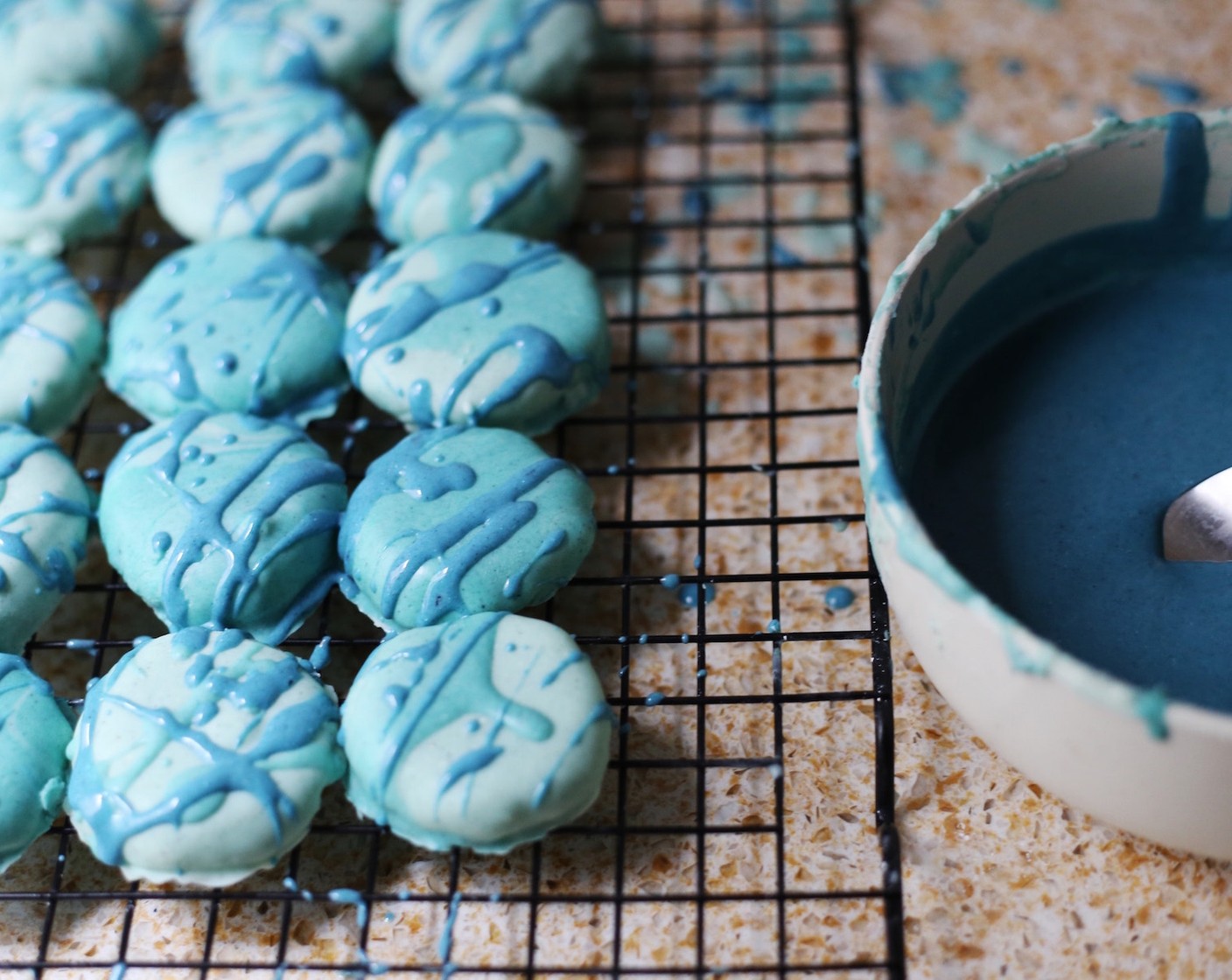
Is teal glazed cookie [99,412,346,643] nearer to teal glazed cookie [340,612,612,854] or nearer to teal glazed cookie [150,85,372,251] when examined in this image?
teal glazed cookie [340,612,612,854]

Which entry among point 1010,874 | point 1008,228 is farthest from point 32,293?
point 1010,874

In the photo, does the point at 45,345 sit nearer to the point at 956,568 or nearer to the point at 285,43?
the point at 285,43

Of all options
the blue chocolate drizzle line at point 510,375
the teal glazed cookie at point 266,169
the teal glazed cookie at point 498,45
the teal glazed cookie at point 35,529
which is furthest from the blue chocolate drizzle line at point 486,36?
the teal glazed cookie at point 35,529

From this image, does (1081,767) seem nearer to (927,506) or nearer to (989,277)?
→ (927,506)

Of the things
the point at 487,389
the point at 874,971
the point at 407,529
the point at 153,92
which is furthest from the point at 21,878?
the point at 153,92

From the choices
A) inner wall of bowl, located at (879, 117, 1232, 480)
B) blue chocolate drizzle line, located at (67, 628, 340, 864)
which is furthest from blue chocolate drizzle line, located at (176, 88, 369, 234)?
inner wall of bowl, located at (879, 117, 1232, 480)

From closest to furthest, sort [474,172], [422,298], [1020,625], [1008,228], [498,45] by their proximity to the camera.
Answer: [1020,625] < [1008,228] < [422,298] < [474,172] < [498,45]
